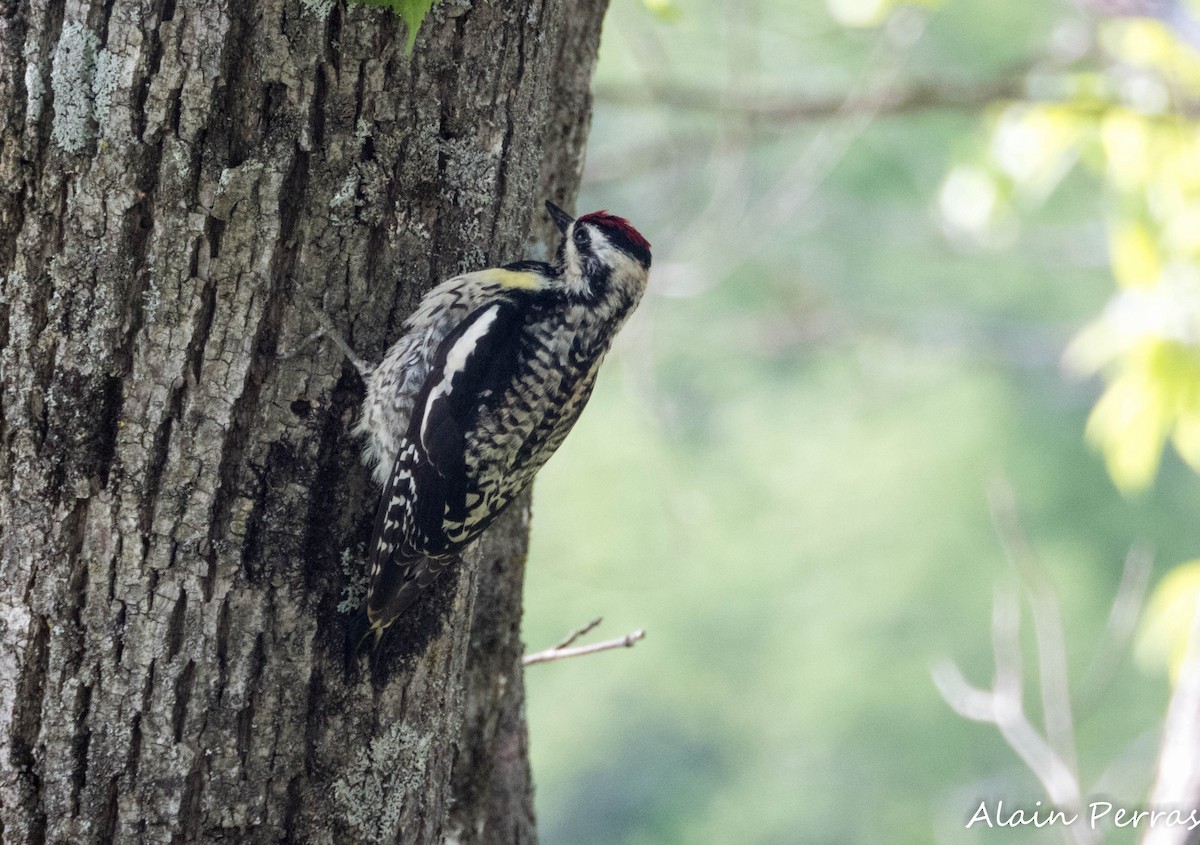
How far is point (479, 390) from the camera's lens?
6.59 ft

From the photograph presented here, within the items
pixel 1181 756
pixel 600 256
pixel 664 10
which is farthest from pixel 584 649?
pixel 664 10

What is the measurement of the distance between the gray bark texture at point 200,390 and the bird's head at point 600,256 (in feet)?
1.95

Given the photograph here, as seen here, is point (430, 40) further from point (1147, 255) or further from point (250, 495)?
point (1147, 255)

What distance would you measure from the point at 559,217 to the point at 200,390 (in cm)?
91

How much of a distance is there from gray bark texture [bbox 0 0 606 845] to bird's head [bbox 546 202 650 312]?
594 millimetres

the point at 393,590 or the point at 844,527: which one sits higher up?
the point at 844,527

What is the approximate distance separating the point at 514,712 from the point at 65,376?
117 cm

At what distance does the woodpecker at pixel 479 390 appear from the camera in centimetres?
171

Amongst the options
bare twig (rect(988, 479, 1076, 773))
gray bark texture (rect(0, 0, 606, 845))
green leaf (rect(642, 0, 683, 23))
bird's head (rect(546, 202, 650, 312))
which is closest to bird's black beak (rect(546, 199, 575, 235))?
bird's head (rect(546, 202, 650, 312))

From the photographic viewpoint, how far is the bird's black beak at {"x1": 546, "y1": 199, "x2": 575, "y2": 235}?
214 centimetres

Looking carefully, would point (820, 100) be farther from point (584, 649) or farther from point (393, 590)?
point (393, 590)

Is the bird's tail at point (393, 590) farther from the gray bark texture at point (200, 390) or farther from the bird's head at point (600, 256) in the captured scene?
the bird's head at point (600, 256)

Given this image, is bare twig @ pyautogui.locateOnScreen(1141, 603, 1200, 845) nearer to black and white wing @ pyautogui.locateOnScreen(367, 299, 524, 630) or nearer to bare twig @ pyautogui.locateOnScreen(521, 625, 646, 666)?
bare twig @ pyautogui.locateOnScreen(521, 625, 646, 666)

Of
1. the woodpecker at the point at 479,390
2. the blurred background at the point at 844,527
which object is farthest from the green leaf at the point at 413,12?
the blurred background at the point at 844,527
